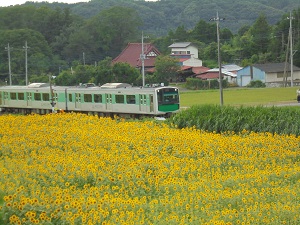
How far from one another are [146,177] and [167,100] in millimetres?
16643

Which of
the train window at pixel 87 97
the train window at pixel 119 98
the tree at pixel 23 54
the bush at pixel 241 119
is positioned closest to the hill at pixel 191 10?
the tree at pixel 23 54

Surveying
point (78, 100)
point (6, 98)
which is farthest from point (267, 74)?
point (78, 100)

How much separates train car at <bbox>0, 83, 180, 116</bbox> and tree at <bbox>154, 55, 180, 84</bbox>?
20130 mm

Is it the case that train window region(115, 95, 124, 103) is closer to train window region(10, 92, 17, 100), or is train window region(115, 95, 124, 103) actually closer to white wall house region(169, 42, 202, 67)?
train window region(10, 92, 17, 100)

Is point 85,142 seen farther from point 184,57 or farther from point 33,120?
point 184,57

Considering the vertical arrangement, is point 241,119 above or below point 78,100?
below

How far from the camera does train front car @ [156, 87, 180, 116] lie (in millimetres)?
29734

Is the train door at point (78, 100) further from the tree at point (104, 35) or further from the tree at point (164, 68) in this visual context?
the tree at point (104, 35)

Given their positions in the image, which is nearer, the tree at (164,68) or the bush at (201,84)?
the bush at (201,84)

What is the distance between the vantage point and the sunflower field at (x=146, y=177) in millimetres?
10688

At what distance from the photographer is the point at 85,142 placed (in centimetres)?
1803

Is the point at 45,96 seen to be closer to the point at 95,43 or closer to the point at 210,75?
the point at 210,75

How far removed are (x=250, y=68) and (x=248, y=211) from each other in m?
49.3

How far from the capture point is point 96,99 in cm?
3409
